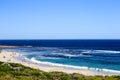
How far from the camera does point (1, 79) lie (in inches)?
601

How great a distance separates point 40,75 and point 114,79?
5479 mm

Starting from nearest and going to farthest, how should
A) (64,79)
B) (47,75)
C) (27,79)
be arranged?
(27,79) → (64,79) → (47,75)

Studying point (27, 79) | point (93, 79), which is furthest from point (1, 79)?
point (93, 79)

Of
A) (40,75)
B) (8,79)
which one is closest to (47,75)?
(40,75)

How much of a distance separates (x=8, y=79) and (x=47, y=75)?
4812 mm

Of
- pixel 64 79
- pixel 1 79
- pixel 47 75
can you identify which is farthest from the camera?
pixel 47 75

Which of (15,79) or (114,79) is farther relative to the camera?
(114,79)

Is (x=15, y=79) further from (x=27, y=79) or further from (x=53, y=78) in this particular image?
(x=53, y=78)

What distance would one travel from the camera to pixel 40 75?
19.5 meters

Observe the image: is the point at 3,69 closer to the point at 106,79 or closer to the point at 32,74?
the point at 32,74

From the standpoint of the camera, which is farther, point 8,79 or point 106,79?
point 106,79

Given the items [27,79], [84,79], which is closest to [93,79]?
[84,79]

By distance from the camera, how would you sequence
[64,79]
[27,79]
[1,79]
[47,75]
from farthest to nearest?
[47,75], [64,79], [27,79], [1,79]

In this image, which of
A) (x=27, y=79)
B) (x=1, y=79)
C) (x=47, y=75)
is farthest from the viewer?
(x=47, y=75)
